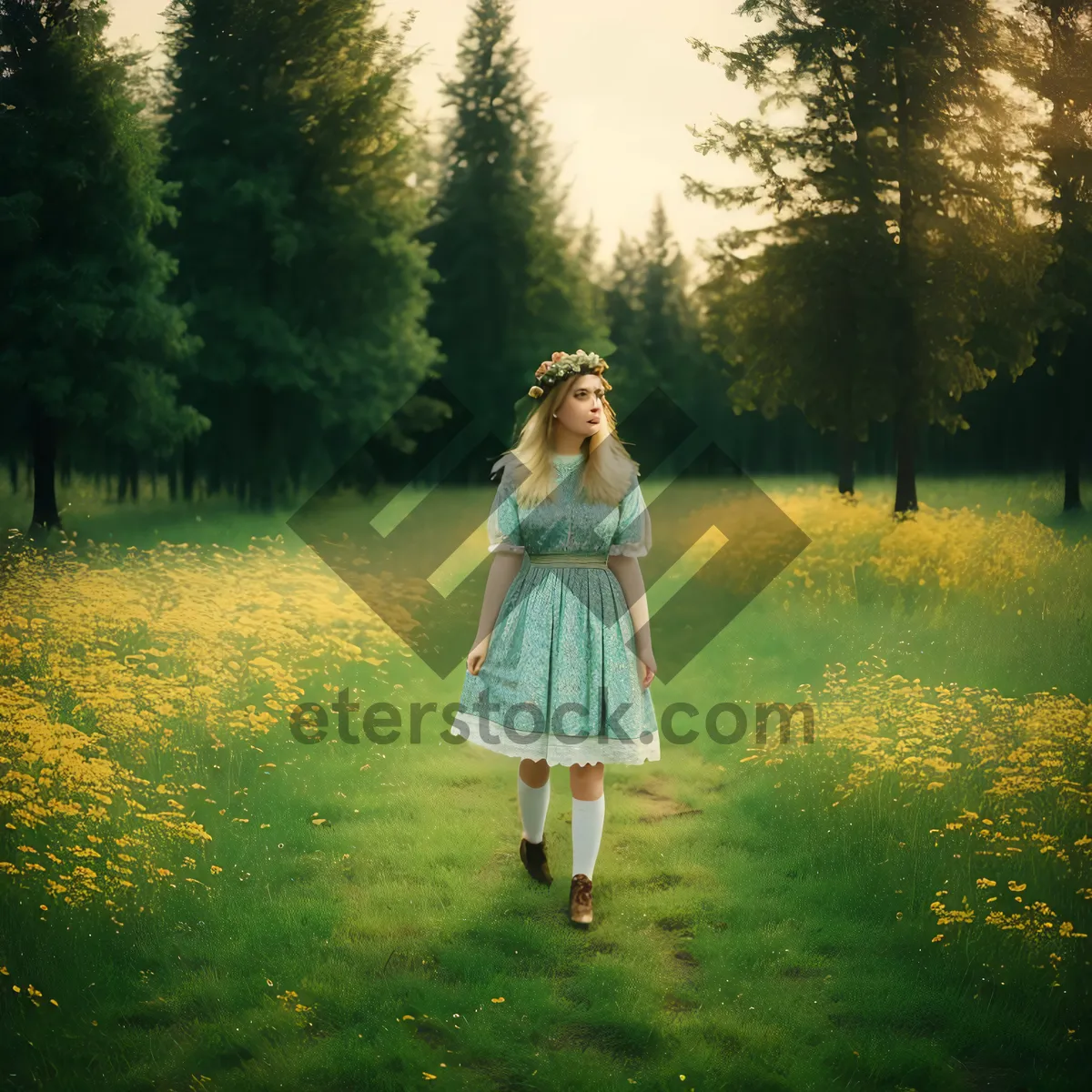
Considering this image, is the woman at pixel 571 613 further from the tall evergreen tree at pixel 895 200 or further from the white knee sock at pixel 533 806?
the tall evergreen tree at pixel 895 200

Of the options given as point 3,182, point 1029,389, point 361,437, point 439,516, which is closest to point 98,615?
point 3,182

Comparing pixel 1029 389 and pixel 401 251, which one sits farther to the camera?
pixel 401 251

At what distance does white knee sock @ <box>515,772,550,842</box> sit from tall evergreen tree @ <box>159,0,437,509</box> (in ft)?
20.5

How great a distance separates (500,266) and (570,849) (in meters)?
10.8

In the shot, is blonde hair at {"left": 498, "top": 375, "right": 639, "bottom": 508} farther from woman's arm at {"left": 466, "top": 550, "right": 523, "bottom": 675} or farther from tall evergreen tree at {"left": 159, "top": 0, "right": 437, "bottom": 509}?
tall evergreen tree at {"left": 159, "top": 0, "right": 437, "bottom": 509}

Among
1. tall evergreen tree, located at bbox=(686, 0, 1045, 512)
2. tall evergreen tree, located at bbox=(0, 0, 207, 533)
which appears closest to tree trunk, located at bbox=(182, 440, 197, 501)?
tall evergreen tree, located at bbox=(0, 0, 207, 533)

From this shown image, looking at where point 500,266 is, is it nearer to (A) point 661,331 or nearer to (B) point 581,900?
(A) point 661,331

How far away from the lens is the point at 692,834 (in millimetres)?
5871

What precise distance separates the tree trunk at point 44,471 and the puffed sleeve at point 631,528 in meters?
6.10

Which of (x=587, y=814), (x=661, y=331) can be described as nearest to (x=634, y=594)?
(x=587, y=814)

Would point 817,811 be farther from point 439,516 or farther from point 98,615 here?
point 439,516

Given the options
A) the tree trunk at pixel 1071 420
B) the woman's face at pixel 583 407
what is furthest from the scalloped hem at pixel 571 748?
the tree trunk at pixel 1071 420

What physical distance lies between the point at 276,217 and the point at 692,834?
8.34m

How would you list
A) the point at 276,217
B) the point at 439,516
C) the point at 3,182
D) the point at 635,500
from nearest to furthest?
the point at 635,500 < the point at 3,182 < the point at 276,217 < the point at 439,516
